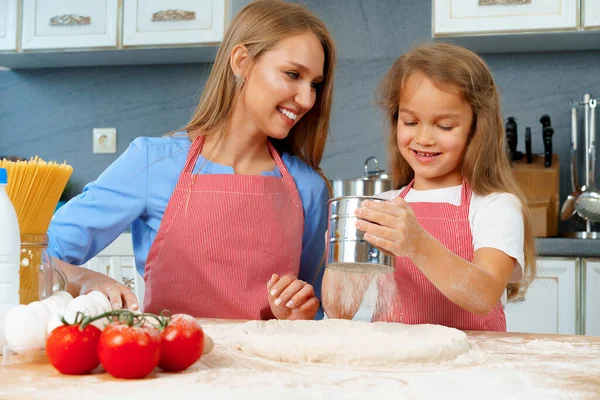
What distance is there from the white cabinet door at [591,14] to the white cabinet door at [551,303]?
0.78 metres

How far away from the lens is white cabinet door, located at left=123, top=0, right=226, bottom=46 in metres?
2.66

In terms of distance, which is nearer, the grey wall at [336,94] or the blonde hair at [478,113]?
the blonde hair at [478,113]

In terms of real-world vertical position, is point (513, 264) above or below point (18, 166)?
below

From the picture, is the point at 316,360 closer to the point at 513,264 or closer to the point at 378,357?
the point at 378,357

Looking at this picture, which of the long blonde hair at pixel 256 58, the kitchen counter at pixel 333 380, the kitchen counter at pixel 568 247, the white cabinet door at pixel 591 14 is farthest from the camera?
the white cabinet door at pixel 591 14

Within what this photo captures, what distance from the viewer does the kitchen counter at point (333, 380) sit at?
70cm

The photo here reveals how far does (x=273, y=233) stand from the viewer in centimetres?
143

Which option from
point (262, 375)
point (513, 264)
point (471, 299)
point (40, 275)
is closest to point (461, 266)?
point (471, 299)

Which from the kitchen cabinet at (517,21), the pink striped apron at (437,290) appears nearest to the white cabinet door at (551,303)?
the kitchen cabinet at (517,21)

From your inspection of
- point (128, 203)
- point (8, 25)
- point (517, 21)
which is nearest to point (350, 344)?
point (128, 203)

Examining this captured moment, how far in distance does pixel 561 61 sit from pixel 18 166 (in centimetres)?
225

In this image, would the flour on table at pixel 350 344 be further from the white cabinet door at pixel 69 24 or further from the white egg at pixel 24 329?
the white cabinet door at pixel 69 24

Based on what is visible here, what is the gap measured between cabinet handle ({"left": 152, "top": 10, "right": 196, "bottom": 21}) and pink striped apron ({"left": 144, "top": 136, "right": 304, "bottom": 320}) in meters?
1.42

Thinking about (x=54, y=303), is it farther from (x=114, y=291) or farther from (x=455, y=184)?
(x=455, y=184)
